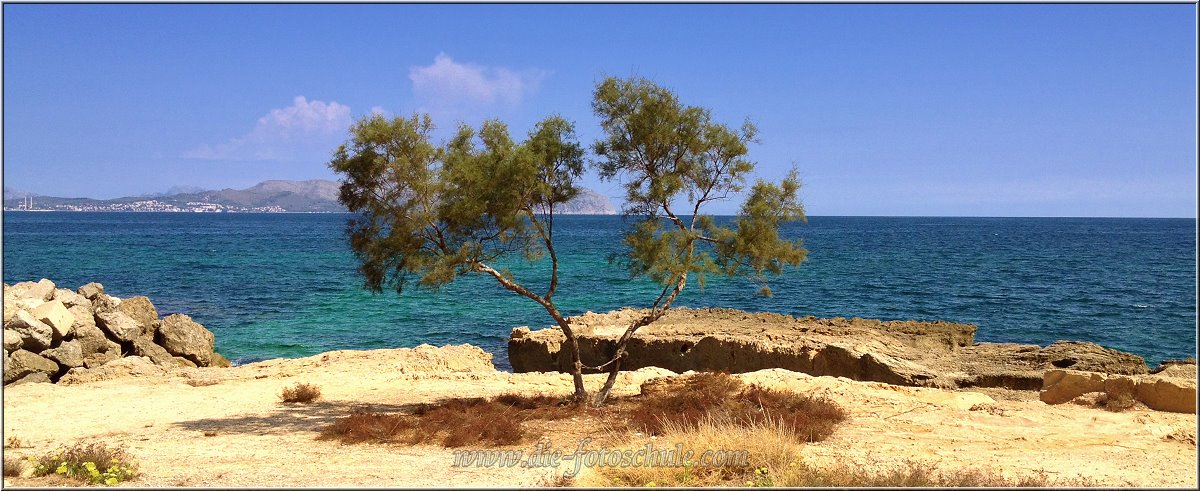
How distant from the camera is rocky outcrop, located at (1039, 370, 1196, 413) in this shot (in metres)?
14.1

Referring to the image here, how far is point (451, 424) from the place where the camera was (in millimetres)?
13203

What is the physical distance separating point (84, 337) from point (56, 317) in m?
1.00

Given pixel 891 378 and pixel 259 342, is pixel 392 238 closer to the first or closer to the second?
pixel 891 378

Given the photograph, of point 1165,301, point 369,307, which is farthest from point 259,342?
point 1165,301

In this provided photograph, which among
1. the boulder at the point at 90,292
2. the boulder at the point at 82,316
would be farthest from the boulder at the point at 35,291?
the boulder at the point at 82,316

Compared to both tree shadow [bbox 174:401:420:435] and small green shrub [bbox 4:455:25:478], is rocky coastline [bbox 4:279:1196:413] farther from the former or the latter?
small green shrub [bbox 4:455:25:478]

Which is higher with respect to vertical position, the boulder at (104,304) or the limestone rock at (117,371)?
the boulder at (104,304)

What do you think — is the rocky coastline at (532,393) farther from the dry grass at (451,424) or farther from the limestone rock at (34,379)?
the dry grass at (451,424)

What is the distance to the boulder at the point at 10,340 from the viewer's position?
19.4 meters

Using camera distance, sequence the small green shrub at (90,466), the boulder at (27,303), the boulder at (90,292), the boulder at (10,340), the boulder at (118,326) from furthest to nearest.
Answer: the boulder at (90,292)
the boulder at (118,326)
the boulder at (27,303)
the boulder at (10,340)
the small green shrub at (90,466)

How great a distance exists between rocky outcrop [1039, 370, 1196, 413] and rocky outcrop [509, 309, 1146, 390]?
5.84 feet

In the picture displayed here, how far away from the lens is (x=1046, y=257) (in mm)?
71000

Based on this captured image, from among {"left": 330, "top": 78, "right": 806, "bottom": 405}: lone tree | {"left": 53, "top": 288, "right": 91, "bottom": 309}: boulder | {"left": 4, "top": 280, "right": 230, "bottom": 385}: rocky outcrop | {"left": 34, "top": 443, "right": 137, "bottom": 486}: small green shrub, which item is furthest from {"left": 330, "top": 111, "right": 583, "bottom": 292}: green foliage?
{"left": 53, "top": 288, "right": 91, "bottom": 309}: boulder

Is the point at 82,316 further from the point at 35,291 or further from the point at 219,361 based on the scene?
the point at 35,291
